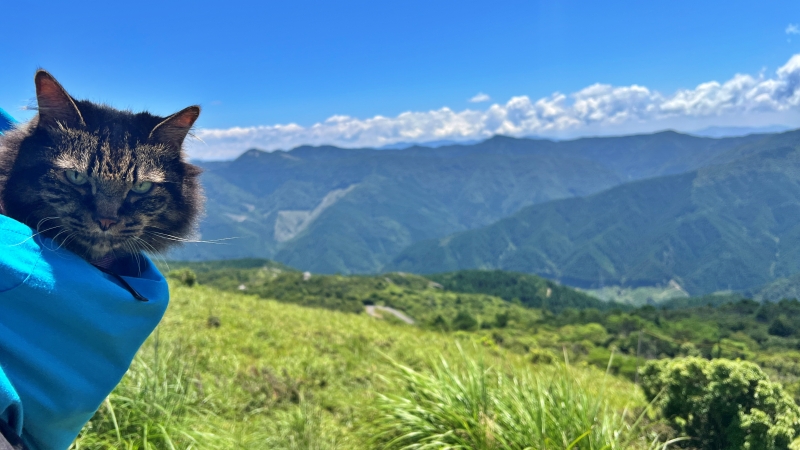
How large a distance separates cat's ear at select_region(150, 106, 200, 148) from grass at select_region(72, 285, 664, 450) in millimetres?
2174

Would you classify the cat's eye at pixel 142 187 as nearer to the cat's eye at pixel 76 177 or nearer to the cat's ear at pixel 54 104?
the cat's eye at pixel 76 177

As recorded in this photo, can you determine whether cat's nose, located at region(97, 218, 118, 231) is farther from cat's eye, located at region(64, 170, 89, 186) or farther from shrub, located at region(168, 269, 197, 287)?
shrub, located at region(168, 269, 197, 287)

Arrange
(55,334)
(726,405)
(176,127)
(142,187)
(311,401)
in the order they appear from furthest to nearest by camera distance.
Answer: (311,401) < (726,405) < (176,127) < (142,187) < (55,334)

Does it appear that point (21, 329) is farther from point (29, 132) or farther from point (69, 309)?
point (29, 132)

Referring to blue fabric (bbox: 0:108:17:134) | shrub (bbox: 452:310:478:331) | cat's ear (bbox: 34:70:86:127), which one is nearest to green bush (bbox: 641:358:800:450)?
cat's ear (bbox: 34:70:86:127)

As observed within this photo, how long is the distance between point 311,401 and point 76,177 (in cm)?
462

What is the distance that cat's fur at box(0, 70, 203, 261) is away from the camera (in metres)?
1.67

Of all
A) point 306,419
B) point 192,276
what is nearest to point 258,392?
point 306,419

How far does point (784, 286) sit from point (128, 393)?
26227 cm

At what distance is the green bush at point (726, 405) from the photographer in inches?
118

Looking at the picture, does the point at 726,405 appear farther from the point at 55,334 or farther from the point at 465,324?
the point at 465,324

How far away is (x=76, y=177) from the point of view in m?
1.71

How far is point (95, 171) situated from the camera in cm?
170

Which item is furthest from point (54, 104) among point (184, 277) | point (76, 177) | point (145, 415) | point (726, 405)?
point (184, 277)
